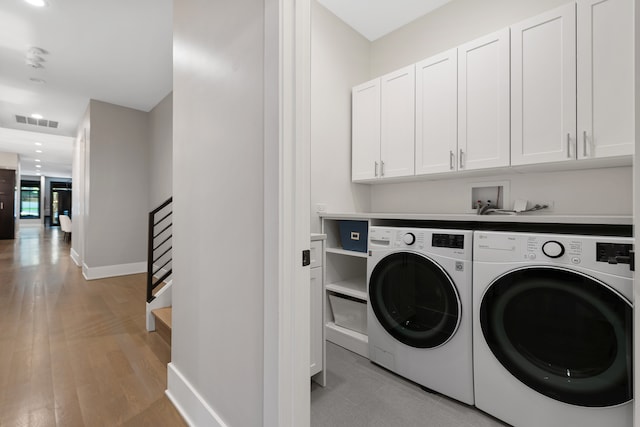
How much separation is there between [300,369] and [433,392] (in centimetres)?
111

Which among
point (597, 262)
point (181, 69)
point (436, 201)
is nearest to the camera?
point (597, 262)

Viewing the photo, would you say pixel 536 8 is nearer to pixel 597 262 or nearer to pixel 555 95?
pixel 555 95

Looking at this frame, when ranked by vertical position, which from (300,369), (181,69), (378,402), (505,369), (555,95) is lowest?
(378,402)

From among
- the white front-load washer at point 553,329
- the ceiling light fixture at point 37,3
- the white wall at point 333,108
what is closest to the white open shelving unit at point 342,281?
the white wall at point 333,108

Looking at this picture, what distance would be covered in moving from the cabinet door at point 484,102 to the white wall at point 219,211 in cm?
163

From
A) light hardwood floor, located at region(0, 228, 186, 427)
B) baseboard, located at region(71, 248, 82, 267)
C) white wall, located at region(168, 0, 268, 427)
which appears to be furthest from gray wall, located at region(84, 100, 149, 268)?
white wall, located at region(168, 0, 268, 427)

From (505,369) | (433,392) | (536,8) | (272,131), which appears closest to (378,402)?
(433,392)

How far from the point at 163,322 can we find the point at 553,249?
2.64 m

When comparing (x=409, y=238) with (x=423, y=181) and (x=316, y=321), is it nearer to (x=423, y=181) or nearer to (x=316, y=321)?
(x=316, y=321)

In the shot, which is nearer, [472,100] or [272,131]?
[272,131]

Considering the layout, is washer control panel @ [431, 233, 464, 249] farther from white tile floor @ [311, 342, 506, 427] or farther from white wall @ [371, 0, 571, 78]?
white wall @ [371, 0, 571, 78]

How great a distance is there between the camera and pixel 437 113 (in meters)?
2.22

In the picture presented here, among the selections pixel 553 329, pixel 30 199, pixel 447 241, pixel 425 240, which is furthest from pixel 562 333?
pixel 30 199

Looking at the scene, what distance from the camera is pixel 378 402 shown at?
63.7 inches
